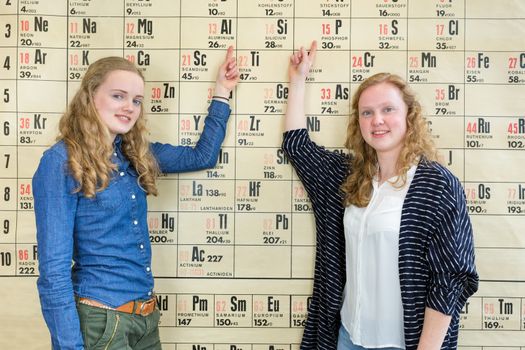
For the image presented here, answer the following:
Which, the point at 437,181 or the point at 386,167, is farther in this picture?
the point at 386,167

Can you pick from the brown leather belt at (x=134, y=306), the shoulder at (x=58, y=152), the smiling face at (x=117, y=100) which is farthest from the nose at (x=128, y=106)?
the brown leather belt at (x=134, y=306)

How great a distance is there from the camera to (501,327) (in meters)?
1.98

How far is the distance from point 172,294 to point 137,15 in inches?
47.8

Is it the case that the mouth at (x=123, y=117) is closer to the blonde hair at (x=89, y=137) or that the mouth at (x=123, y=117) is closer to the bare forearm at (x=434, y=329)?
the blonde hair at (x=89, y=137)

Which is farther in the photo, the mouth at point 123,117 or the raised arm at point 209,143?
the raised arm at point 209,143

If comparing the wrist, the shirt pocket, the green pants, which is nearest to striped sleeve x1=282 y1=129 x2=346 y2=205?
the wrist

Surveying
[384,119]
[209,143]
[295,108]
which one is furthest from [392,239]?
[209,143]

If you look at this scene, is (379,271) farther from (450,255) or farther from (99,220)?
(99,220)

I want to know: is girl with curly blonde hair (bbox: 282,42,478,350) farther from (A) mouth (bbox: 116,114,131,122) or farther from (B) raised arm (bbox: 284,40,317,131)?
(A) mouth (bbox: 116,114,131,122)

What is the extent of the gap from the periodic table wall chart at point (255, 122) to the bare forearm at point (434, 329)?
617 millimetres

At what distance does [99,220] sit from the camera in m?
1.51

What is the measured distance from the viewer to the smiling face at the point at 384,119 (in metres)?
1.58

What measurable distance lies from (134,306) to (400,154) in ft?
3.42

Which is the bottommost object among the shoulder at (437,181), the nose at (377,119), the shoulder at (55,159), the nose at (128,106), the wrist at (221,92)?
the shoulder at (437,181)
